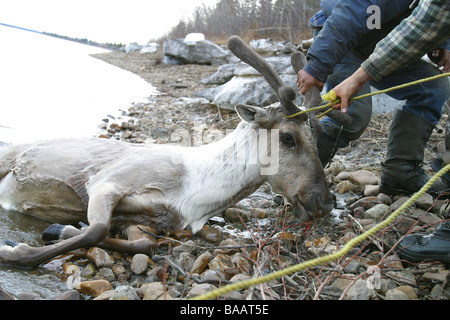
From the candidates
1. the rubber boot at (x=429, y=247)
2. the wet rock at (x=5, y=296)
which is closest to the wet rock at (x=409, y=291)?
the rubber boot at (x=429, y=247)

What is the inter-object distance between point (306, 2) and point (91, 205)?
46.6 feet

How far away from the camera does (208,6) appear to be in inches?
1011

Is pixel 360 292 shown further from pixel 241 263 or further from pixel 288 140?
pixel 288 140

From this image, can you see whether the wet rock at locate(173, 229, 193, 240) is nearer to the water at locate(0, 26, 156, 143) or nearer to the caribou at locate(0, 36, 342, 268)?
the caribou at locate(0, 36, 342, 268)

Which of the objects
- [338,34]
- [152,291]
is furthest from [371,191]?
[152,291]

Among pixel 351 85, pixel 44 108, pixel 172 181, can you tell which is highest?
pixel 351 85

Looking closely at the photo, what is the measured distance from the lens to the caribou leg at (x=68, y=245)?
290cm

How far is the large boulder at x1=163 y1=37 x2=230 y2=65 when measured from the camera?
1858cm

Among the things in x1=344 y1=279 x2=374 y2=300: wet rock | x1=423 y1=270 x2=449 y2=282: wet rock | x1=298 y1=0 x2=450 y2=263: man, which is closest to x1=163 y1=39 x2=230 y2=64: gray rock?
x1=298 y1=0 x2=450 y2=263: man

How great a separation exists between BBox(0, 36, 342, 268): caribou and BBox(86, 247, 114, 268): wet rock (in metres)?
0.07

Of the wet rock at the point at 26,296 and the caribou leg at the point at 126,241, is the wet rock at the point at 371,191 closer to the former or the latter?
the caribou leg at the point at 126,241

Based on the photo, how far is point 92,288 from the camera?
8.35ft

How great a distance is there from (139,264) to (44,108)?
24.3 feet
